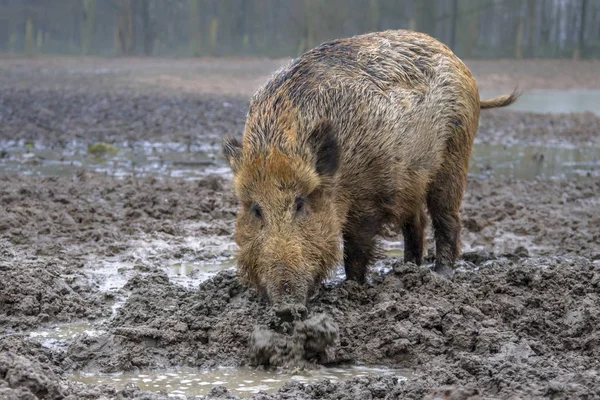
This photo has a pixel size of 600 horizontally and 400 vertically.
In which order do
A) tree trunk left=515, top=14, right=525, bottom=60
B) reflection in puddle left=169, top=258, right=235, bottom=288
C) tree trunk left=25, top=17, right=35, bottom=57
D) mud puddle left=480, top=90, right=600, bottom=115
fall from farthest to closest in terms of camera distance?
tree trunk left=25, top=17, right=35, bottom=57, tree trunk left=515, top=14, right=525, bottom=60, mud puddle left=480, top=90, right=600, bottom=115, reflection in puddle left=169, top=258, right=235, bottom=288

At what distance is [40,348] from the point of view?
479 centimetres

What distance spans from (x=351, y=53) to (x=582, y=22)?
88.6 ft

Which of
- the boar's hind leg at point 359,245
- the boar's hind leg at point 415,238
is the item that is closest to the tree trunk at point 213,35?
the boar's hind leg at point 415,238

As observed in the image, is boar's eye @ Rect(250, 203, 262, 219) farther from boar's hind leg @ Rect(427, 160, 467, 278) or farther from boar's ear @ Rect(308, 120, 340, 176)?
boar's hind leg @ Rect(427, 160, 467, 278)

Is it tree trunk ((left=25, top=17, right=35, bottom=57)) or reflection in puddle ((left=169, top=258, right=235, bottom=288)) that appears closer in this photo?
reflection in puddle ((left=169, top=258, right=235, bottom=288))

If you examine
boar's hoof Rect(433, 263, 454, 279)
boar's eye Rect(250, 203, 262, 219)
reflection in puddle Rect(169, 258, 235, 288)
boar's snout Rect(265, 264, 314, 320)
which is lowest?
reflection in puddle Rect(169, 258, 235, 288)

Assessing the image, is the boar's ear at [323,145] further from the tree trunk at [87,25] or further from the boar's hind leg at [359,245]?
the tree trunk at [87,25]

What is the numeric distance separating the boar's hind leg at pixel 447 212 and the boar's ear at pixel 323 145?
1441 mm

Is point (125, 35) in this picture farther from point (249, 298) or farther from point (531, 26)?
point (249, 298)

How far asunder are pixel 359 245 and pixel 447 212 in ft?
3.69

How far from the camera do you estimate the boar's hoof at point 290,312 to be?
486 centimetres

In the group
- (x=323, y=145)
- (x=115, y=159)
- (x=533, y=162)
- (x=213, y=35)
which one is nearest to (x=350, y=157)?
(x=323, y=145)

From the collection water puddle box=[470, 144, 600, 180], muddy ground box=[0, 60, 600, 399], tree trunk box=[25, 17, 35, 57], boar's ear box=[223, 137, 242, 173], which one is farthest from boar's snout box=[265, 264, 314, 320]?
tree trunk box=[25, 17, 35, 57]

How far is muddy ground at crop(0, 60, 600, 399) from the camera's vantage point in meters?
4.30
